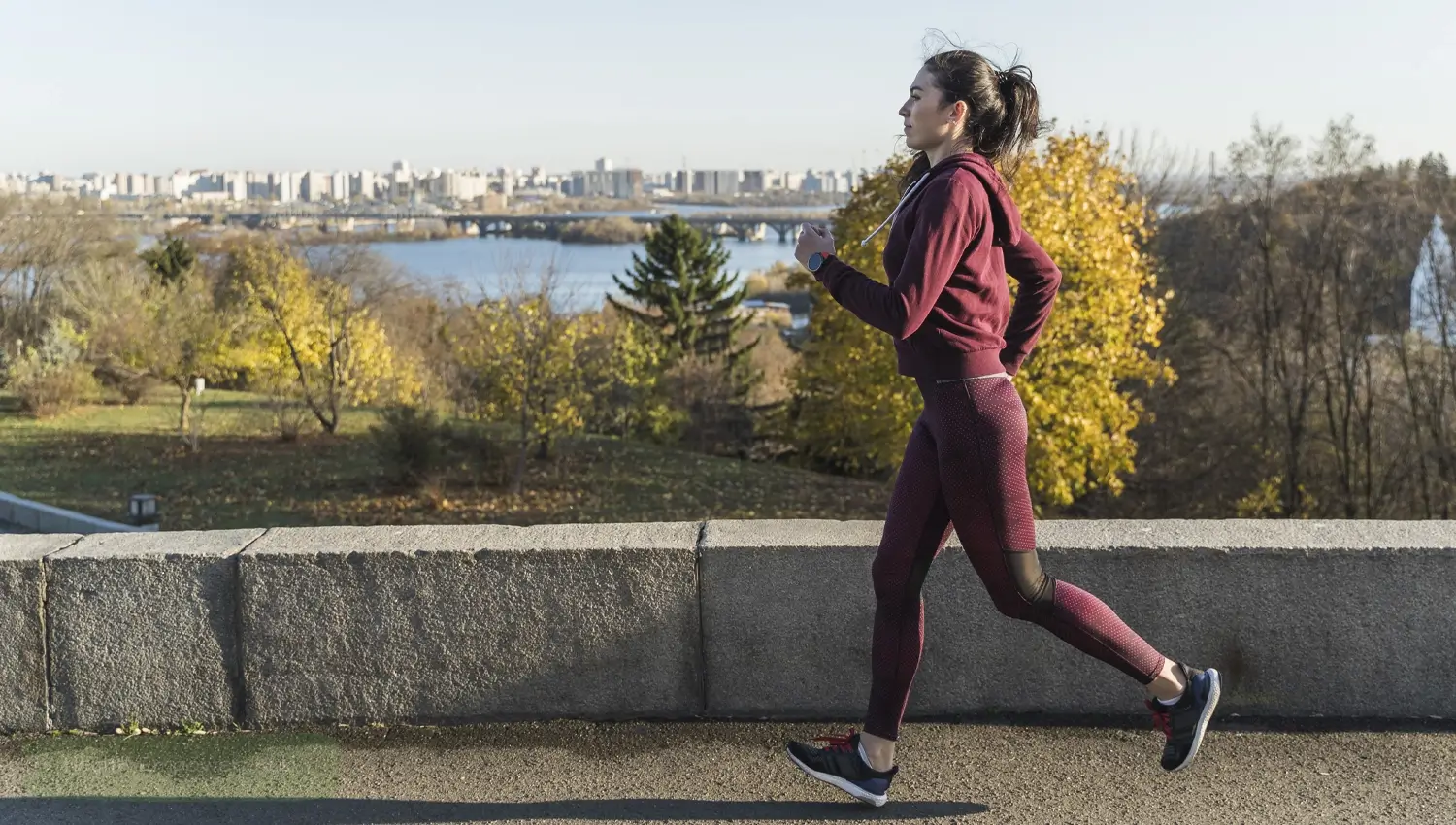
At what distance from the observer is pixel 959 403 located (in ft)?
9.91

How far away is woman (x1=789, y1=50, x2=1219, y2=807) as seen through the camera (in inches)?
116

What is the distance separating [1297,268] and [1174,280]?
4.74m

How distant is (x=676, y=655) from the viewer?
153 inches

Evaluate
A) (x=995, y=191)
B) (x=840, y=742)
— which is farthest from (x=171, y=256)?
(x=995, y=191)

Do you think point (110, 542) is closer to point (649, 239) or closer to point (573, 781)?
point (573, 781)

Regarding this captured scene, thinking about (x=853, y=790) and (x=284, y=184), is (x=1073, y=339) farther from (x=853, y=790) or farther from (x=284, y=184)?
(x=284, y=184)

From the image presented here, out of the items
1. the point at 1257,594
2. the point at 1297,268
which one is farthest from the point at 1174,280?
the point at 1257,594

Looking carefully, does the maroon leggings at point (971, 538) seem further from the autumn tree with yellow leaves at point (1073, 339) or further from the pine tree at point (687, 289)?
the pine tree at point (687, 289)

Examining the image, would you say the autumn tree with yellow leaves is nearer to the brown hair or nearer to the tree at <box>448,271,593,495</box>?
the tree at <box>448,271,593,495</box>

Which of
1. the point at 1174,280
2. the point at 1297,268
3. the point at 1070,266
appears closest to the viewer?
the point at 1070,266

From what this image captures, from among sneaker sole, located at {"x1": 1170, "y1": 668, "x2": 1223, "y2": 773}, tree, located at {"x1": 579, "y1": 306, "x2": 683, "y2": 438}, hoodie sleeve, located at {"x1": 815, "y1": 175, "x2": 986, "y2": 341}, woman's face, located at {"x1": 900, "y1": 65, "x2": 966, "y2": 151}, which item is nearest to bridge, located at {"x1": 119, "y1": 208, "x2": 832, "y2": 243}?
tree, located at {"x1": 579, "y1": 306, "x2": 683, "y2": 438}

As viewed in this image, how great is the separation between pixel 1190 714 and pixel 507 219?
71865mm

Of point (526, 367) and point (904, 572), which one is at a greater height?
point (904, 572)

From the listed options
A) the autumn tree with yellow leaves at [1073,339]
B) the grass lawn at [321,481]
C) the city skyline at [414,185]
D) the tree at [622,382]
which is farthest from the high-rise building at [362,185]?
the autumn tree with yellow leaves at [1073,339]
